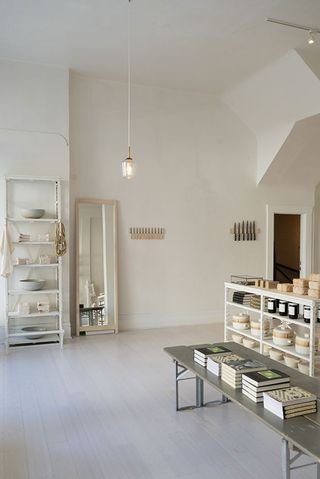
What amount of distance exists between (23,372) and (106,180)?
3.10m

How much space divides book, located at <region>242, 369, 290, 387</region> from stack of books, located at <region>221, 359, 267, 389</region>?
0.31 feet

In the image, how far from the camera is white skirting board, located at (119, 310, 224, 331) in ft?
21.6

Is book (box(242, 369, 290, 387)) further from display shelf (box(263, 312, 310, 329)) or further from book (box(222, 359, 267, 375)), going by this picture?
display shelf (box(263, 312, 310, 329))

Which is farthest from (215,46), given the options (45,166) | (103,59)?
(45,166)

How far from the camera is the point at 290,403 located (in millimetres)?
2268

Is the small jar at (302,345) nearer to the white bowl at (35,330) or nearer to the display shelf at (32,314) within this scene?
the display shelf at (32,314)

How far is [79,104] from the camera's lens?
630cm

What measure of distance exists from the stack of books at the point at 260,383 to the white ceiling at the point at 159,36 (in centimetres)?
352

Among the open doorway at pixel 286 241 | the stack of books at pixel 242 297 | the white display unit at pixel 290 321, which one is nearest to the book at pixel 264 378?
the white display unit at pixel 290 321

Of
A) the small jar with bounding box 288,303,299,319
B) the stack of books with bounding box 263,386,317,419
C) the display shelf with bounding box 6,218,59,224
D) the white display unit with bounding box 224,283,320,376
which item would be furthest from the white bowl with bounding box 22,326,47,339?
the stack of books with bounding box 263,386,317,419

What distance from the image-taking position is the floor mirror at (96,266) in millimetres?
6250

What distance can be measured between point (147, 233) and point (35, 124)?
7.59ft

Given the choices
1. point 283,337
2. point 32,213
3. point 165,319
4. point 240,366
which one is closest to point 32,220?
point 32,213

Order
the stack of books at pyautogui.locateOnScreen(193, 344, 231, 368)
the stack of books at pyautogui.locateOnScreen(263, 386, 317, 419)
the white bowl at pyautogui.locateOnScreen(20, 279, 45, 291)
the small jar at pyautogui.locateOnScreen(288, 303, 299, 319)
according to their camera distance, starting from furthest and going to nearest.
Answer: the white bowl at pyautogui.locateOnScreen(20, 279, 45, 291) < the small jar at pyautogui.locateOnScreen(288, 303, 299, 319) < the stack of books at pyautogui.locateOnScreen(193, 344, 231, 368) < the stack of books at pyautogui.locateOnScreen(263, 386, 317, 419)
